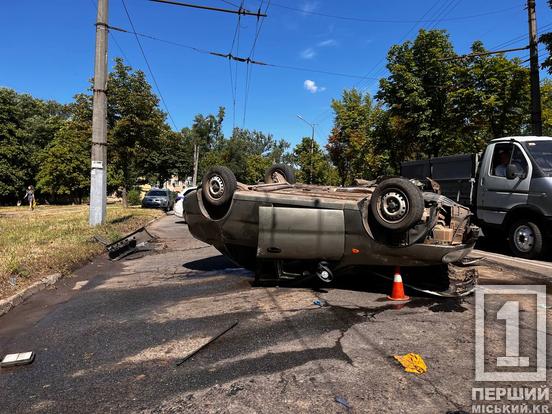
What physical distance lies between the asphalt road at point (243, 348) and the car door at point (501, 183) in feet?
8.68

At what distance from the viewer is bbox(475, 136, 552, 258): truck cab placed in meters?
8.77

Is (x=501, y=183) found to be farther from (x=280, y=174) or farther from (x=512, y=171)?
(x=280, y=174)

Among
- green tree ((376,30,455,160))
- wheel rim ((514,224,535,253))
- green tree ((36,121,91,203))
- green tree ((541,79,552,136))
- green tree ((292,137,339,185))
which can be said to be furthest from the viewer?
green tree ((292,137,339,185))

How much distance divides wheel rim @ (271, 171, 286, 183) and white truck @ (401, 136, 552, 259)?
494cm

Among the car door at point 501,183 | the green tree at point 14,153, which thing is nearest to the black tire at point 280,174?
the car door at point 501,183

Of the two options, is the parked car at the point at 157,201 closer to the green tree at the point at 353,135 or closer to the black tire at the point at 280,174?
the green tree at the point at 353,135

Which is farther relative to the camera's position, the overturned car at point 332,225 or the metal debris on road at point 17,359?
the overturned car at point 332,225

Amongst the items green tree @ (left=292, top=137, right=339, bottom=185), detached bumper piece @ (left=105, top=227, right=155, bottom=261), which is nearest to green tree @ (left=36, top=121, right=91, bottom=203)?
green tree @ (left=292, top=137, right=339, bottom=185)

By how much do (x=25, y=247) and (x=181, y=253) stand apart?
3489 millimetres

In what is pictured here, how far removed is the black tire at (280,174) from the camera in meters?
8.31

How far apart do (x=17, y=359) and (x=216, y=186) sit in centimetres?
330

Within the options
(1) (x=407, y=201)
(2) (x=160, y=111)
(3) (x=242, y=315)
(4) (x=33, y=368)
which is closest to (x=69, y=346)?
(4) (x=33, y=368)

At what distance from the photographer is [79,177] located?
145ft

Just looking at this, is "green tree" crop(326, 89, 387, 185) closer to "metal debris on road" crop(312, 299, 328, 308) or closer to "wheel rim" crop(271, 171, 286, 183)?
"wheel rim" crop(271, 171, 286, 183)
